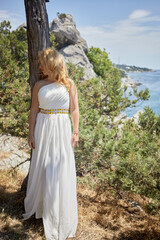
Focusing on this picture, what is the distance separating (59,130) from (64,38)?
23155 mm

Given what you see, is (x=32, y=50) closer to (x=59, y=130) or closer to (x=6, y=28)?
(x=59, y=130)

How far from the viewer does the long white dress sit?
2.56 metres

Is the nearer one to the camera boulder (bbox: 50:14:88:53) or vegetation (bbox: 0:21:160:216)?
vegetation (bbox: 0:21:160:216)

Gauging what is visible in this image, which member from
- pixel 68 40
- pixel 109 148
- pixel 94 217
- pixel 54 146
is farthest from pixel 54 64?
pixel 68 40

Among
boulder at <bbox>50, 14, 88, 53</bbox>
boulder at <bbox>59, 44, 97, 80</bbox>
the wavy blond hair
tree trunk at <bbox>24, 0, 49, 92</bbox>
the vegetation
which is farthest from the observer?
boulder at <bbox>59, 44, 97, 80</bbox>

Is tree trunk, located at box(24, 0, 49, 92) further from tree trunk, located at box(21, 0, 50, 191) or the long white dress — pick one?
the long white dress

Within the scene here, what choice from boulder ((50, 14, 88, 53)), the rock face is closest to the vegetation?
the rock face

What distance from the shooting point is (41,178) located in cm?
267

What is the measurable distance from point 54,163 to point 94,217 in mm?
1484

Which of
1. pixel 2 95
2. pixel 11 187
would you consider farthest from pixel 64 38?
pixel 11 187

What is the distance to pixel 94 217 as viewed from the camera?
133 inches

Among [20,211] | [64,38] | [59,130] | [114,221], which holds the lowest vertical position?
[114,221]

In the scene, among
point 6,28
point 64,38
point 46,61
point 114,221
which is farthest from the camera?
point 64,38

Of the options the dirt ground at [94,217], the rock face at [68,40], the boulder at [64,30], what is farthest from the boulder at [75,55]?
the dirt ground at [94,217]
